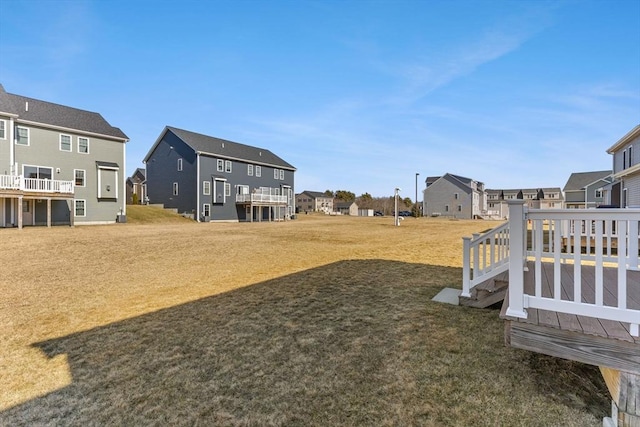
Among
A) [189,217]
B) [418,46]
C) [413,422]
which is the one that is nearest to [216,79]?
[418,46]

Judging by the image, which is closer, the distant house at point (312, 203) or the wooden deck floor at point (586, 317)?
the wooden deck floor at point (586, 317)

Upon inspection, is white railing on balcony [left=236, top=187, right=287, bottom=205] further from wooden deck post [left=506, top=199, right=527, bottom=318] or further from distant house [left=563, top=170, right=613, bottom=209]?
distant house [left=563, top=170, right=613, bottom=209]

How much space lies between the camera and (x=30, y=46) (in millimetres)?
14531

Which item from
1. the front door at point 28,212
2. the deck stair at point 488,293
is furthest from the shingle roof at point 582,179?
the front door at point 28,212

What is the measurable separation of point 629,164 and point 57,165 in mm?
37029

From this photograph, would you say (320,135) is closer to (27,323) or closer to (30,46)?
(30,46)

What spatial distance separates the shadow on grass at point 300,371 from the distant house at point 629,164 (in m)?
18.7

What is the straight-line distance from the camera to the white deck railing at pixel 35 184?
57.4 ft

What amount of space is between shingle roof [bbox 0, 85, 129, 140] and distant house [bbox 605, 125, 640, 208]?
1344 inches

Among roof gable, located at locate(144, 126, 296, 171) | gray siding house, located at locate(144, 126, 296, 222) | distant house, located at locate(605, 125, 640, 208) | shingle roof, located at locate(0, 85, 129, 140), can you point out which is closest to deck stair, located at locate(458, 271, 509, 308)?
distant house, located at locate(605, 125, 640, 208)

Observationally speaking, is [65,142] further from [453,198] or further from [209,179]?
[453,198]

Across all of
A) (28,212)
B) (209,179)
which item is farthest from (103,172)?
(209,179)

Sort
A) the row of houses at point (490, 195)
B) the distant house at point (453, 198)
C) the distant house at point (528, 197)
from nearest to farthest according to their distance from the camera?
the row of houses at point (490, 195), the distant house at point (453, 198), the distant house at point (528, 197)

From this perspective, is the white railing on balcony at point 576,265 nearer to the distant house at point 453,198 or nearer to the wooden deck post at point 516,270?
the wooden deck post at point 516,270
